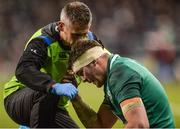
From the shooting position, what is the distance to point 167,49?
1396 cm

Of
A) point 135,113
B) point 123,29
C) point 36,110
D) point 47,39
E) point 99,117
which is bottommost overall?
point 123,29

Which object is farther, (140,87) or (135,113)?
(140,87)

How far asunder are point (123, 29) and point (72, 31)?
9.32 meters

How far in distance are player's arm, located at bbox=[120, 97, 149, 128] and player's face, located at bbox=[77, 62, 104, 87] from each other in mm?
301

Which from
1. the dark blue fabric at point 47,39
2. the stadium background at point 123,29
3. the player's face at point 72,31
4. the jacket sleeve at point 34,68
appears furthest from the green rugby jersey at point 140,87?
the stadium background at point 123,29

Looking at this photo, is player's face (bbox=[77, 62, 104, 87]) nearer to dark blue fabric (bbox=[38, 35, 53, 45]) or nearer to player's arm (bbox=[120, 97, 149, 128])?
player's arm (bbox=[120, 97, 149, 128])

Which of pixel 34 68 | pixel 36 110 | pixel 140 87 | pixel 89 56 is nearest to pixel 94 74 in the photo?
pixel 89 56

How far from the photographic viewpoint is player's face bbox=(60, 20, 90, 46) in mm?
5422

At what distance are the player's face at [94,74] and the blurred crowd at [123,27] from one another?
8775 mm

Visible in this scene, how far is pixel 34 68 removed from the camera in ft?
17.6

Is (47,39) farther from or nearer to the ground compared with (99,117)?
farther from the ground

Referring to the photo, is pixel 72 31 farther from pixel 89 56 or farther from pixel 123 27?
Answer: pixel 123 27

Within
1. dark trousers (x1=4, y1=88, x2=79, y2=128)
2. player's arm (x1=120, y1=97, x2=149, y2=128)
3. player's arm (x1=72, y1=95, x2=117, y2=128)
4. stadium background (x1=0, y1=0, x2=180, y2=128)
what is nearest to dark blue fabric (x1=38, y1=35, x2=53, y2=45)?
dark trousers (x1=4, y1=88, x2=79, y2=128)

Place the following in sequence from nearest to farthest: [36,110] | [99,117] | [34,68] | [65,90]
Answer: [99,117]
[65,90]
[34,68]
[36,110]
